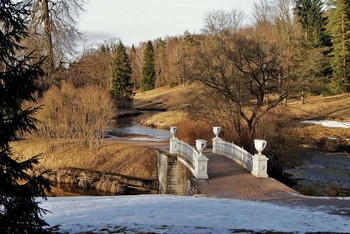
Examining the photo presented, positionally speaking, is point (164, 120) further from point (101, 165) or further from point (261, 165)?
point (261, 165)

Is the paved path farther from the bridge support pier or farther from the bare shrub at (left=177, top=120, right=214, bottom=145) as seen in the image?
the bare shrub at (left=177, top=120, right=214, bottom=145)

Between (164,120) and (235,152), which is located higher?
(164,120)

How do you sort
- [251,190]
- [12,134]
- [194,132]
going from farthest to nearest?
[194,132] < [251,190] < [12,134]

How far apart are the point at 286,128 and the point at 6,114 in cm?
2159

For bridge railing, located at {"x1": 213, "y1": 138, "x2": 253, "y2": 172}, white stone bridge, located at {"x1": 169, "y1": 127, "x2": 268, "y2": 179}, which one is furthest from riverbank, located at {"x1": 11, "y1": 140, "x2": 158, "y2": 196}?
bridge railing, located at {"x1": 213, "y1": 138, "x2": 253, "y2": 172}

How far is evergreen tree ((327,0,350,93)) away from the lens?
4275 centimetres

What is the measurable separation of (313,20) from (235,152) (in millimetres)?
38350

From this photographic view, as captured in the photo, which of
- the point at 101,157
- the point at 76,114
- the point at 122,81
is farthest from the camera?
the point at 122,81

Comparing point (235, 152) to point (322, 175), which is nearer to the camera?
point (235, 152)

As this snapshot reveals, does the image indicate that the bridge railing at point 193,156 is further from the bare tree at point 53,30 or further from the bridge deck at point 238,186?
the bare tree at point 53,30

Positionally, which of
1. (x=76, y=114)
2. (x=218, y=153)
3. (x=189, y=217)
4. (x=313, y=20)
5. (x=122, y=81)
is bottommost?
(x=189, y=217)

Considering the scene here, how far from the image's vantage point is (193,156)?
15.8 m

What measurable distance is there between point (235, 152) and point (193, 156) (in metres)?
2.54

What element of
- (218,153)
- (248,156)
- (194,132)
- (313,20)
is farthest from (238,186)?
(313,20)
